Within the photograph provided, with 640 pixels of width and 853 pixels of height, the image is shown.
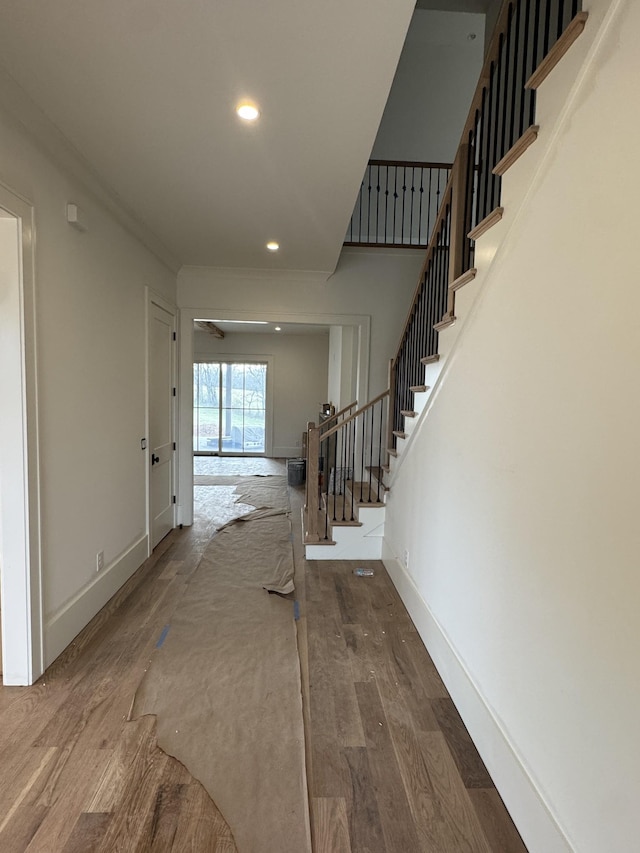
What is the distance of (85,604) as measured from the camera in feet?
8.86

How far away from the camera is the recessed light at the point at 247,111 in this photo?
1.92 meters

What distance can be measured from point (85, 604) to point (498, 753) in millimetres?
2336

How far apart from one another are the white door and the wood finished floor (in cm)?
150

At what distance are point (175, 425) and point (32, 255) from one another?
2.65 metres

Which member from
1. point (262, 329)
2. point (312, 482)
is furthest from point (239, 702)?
point (262, 329)

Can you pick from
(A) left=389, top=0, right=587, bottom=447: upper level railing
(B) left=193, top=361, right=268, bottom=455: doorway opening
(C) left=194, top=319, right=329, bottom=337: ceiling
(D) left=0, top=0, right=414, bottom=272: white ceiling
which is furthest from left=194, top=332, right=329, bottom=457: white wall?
(D) left=0, top=0, right=414, bottom=272: white ceiling

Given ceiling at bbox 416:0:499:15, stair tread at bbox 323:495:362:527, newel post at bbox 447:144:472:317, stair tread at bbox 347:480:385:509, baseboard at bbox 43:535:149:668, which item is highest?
ceiling at bbox 416:0:499:15

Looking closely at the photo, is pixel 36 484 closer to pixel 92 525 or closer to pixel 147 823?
pixel 92 525

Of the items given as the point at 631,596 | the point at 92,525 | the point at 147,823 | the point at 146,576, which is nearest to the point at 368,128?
the point at 631,596

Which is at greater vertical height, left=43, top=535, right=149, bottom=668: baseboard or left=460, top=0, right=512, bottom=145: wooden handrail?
left=460, top=0, right=512, bottom=145: wooden handrail

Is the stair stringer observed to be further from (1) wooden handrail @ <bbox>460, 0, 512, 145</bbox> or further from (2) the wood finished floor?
(1) wooden handrail @ <bbox>460, 0, 512, 145</bbox>

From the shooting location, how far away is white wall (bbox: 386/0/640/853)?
1.10 metres

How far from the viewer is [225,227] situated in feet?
11.0

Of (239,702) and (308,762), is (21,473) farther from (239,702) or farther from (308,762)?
(308,762)
